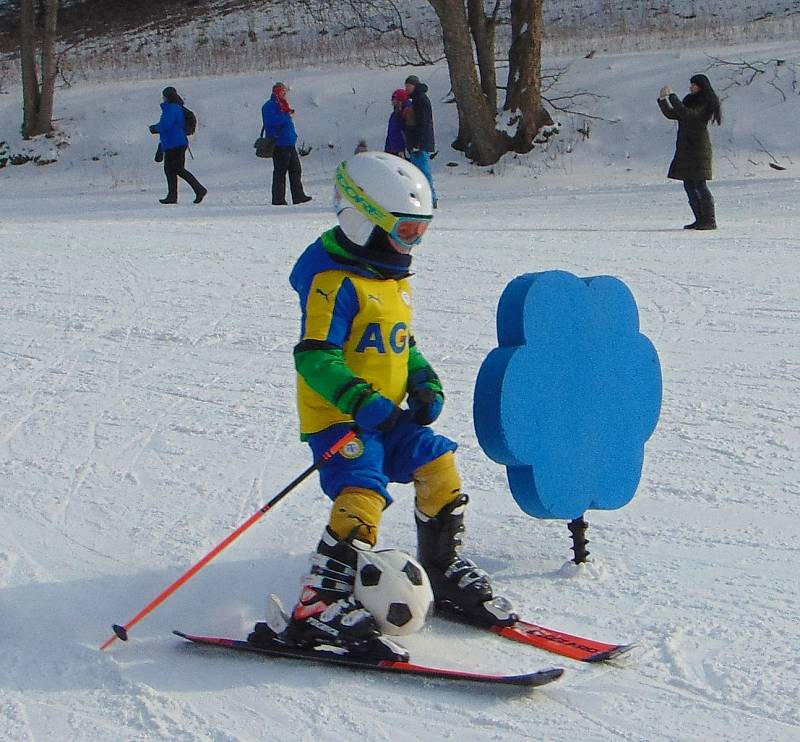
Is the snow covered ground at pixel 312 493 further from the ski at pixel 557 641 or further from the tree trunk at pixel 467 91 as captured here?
the tree trunk at pixel 467 91

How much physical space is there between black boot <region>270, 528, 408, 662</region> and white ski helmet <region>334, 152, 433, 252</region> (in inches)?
40.1

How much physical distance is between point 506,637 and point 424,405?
0.84m

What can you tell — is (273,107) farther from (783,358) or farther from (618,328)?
(618,328)

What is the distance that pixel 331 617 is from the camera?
11.5ft

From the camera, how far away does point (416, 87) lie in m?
13.9

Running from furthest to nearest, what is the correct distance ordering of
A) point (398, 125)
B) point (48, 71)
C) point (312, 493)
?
1. point (48, 71)
2. point (398, 125)
3. point (312, 493)

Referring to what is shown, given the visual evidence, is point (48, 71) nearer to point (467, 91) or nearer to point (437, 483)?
point (467, 91)

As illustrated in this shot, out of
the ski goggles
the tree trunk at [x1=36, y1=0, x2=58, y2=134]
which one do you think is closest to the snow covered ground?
the ski goggles

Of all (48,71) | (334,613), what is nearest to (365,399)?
(334,613)

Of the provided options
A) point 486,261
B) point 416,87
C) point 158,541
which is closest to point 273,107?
point 416,87

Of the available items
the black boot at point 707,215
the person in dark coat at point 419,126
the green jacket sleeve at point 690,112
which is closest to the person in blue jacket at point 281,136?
the person in dark coat at point 419,126

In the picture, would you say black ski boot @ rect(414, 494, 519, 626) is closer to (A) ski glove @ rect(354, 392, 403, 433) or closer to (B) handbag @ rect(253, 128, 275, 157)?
(A) ski glove @ rect(354, 392, 403, 433)

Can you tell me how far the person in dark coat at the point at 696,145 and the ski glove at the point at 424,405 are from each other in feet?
26.3

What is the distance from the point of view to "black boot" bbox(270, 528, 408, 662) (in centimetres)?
347
